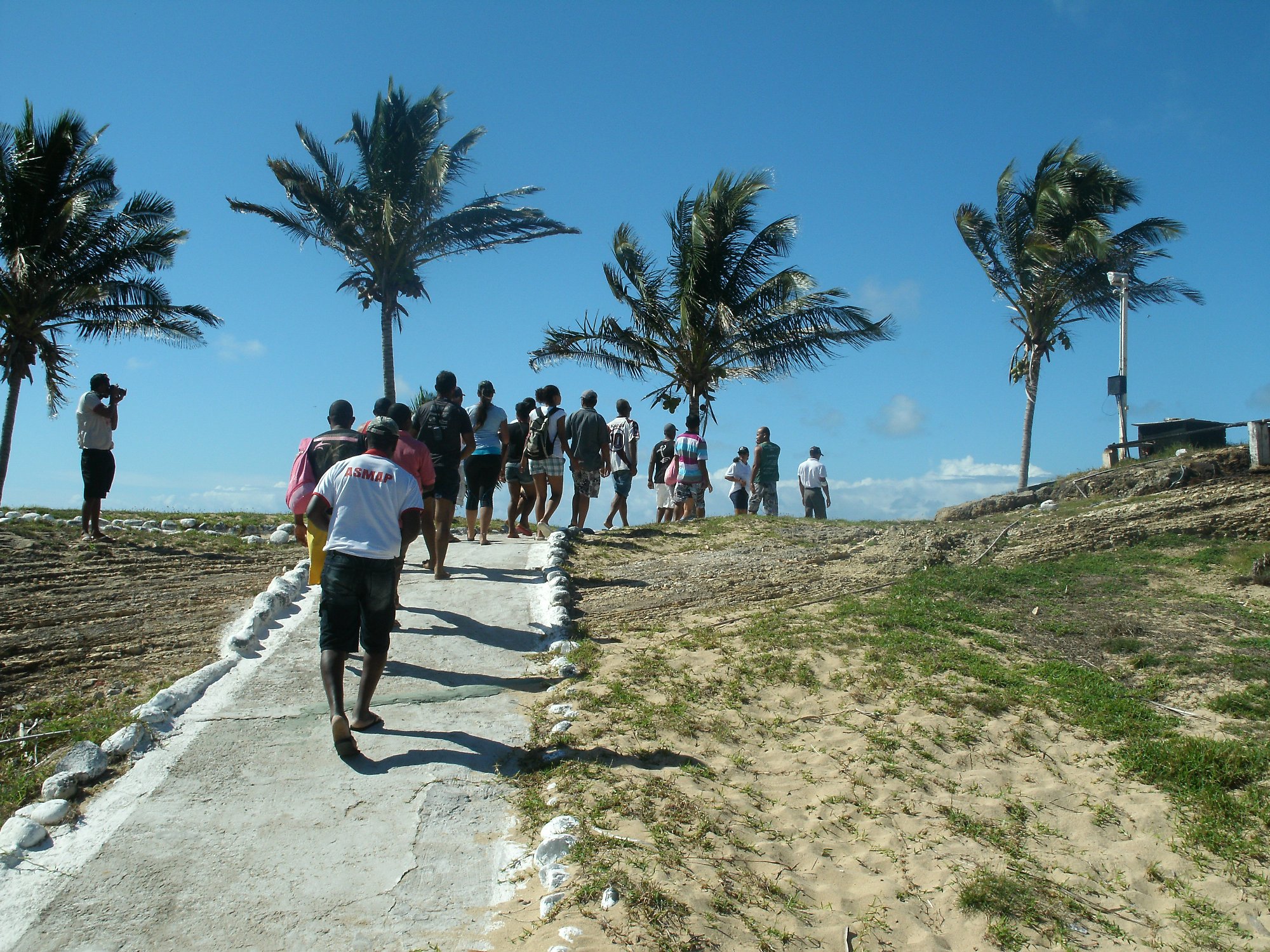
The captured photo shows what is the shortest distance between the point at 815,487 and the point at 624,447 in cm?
410

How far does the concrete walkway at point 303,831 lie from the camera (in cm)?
364

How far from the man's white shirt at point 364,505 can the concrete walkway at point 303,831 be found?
1.13 metres

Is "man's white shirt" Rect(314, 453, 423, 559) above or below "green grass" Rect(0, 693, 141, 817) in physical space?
above

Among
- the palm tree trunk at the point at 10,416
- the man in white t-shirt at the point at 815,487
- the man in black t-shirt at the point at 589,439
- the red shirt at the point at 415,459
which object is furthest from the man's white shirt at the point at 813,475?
the palm tree trunk at the point at 10,416

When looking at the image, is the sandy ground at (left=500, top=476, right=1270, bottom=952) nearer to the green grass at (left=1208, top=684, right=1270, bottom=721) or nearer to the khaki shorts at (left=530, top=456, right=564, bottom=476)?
the green grass at (left=1208, top=684, right=1270, bottom=721)

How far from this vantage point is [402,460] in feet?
24.2

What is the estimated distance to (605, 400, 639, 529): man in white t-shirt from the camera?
12945mm

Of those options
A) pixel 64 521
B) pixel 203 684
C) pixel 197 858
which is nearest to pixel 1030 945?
pixel 197 858

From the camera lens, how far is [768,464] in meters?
14.9

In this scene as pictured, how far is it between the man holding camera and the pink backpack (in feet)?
17.7

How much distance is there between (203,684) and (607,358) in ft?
45.2

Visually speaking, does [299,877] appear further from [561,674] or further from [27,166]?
[27,166]

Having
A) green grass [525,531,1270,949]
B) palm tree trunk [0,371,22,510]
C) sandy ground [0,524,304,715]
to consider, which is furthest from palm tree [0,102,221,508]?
green grass [525,531,1270,949]

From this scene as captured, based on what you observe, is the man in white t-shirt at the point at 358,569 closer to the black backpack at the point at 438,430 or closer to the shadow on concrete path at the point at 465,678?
the shadow on concrete path at the point at 465,678
